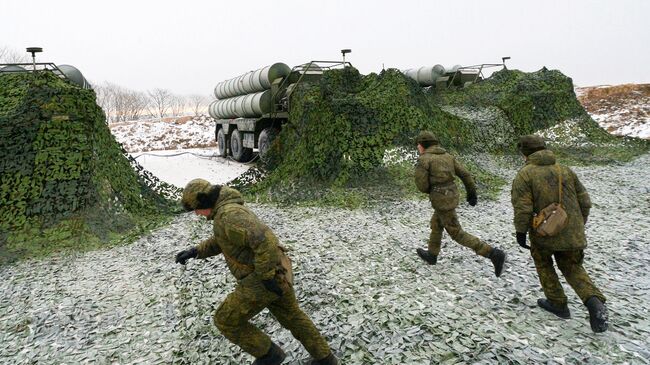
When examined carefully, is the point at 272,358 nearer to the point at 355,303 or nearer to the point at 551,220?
the point at 355,303

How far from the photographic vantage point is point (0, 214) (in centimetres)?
865

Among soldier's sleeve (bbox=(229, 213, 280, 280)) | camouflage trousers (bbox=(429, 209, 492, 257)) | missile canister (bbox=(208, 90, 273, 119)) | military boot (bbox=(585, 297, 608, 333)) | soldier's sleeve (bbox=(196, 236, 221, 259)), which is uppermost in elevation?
missile canister (bbox=(208, 90, 273, 119))

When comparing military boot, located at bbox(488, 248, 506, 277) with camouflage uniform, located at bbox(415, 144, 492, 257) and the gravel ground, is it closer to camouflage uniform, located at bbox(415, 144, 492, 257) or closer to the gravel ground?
the gravel ground

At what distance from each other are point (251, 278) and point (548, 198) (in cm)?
337

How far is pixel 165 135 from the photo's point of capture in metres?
39.3

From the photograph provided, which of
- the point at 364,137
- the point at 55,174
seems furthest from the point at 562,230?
the point at 55,174

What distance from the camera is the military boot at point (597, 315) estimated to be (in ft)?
14.3

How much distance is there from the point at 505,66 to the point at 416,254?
715 inches

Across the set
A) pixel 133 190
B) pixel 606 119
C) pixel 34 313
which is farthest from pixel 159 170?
pixel 606 119

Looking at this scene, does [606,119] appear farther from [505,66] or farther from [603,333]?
[603,333]

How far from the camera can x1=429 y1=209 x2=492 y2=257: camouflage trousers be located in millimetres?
6121

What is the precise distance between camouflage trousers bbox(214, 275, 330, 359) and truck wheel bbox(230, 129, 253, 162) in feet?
54.9

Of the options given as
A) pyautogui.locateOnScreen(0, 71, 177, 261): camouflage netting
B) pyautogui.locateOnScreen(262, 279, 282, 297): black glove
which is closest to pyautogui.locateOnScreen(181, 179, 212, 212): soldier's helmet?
pyautogui.locateOnScreen(262, 279, 282, 297): black glove

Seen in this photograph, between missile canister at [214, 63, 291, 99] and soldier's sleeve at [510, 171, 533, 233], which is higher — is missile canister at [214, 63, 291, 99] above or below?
above
